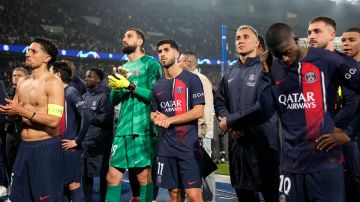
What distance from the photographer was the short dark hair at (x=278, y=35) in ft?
9.43

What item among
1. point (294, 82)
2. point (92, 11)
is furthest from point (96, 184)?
point (92, 11)

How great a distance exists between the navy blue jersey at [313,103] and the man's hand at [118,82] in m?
2.23

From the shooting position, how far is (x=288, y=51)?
9.57 ft

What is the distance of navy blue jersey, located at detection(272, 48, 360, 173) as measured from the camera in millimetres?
2848

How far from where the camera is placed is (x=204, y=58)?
3048cm

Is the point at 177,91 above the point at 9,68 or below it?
below

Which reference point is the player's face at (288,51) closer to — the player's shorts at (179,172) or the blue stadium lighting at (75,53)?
the player's shorts at (179,172)

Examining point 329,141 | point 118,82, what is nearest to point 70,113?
point 118,82

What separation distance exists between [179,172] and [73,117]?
1.84 m

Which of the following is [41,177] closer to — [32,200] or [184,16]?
[32,200]

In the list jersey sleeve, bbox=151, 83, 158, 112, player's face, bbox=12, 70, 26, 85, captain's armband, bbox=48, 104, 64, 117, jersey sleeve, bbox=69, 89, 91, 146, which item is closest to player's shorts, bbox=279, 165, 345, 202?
jersey sleeve, bbox=151, 83, 158, 112

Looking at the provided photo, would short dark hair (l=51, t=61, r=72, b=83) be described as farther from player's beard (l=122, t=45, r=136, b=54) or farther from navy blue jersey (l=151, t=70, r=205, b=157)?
navy blue jersey (l=151, t=70, r=205, b=157)

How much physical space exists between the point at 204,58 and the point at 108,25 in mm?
7162

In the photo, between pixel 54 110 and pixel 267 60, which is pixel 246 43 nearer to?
pixel 267 60
